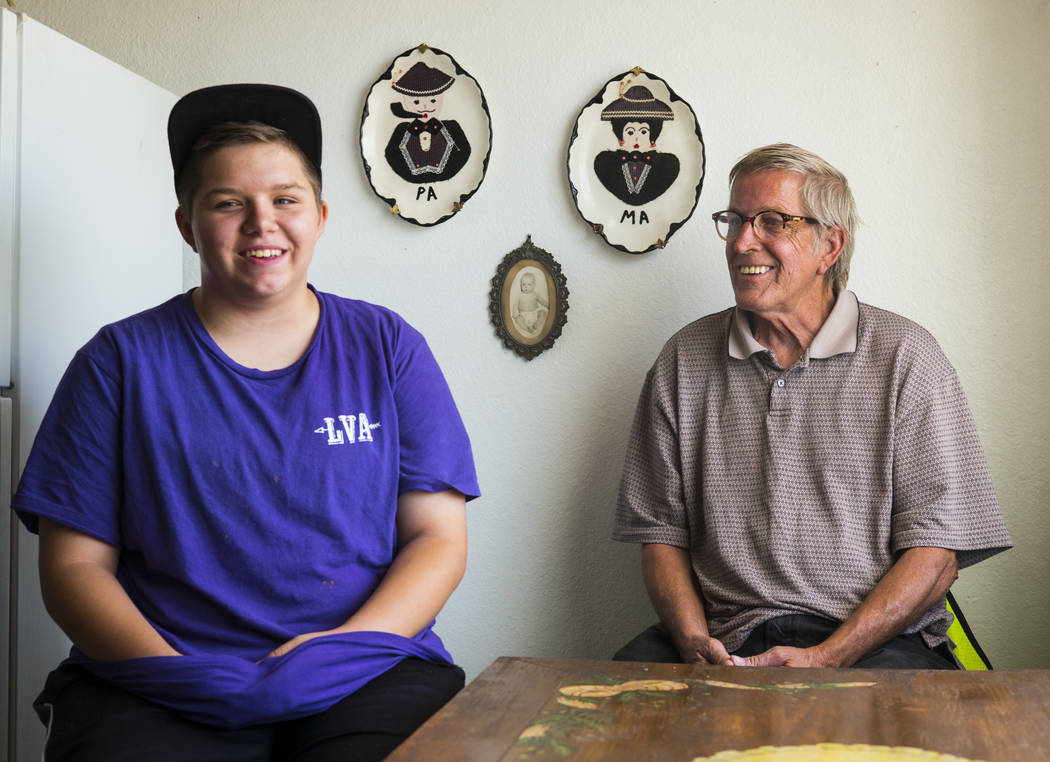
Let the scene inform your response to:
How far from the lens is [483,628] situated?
7.85 feet

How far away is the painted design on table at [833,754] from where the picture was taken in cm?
94

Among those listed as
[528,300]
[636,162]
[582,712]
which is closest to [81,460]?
[582,712]

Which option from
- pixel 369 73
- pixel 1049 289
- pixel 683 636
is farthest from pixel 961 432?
pixel 369 73

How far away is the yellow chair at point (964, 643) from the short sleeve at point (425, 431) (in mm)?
1030

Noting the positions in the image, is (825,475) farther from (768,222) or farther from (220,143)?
(220,143)

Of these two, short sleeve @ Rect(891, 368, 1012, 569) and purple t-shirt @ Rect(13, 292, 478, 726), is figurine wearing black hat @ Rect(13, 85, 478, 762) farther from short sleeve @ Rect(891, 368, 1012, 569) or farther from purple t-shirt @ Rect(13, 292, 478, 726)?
short sleeve @ Rect(891, 368, 1012, 569)

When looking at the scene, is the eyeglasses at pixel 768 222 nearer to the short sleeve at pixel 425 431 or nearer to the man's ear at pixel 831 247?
the man's ear at pixel 831 247

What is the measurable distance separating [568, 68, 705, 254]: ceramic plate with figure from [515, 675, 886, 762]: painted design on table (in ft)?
4.10

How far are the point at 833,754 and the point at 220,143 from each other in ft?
4.03

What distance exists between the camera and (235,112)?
63.3 inches

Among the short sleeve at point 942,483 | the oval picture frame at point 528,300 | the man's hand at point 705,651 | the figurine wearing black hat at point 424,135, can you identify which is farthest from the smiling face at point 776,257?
the figurine wearing black hat at point 424,135

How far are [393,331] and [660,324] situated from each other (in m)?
0.83

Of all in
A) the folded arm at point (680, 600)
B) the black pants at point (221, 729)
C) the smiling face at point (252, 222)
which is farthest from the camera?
the folded arm at point (680, 600)

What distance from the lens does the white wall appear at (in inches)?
83.7
